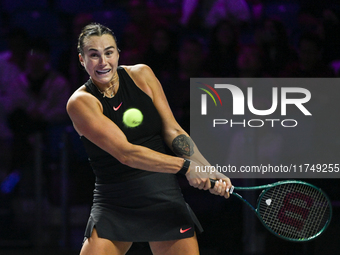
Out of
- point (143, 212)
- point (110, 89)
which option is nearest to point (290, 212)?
point (143, 212)

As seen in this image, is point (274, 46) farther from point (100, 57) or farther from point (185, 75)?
point (100, 57)

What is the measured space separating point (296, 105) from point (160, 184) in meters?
1.76

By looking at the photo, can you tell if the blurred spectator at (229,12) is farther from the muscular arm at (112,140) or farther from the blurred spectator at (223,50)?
the muscular arm at (112,140)

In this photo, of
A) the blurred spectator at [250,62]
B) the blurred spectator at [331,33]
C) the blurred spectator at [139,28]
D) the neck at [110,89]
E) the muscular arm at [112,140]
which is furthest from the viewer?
the blurred spectator at [139,28]

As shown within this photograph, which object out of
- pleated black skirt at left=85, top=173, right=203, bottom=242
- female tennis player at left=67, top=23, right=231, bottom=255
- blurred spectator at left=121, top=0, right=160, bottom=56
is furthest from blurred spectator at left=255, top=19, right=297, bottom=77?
pleated black skirt at left=85, top=173, right=203, bottom=242

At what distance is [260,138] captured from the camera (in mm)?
3189

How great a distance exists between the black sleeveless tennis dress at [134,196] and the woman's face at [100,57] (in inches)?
2.6

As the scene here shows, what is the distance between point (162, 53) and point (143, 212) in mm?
1953

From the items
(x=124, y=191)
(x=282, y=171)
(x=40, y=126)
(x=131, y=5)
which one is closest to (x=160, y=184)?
(x=124, y=191)

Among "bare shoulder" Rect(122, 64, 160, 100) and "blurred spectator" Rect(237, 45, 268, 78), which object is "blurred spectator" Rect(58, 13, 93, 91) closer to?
"blurred spectator" Rect(237, 45, 268, 78)

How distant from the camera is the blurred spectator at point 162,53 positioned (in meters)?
3.62

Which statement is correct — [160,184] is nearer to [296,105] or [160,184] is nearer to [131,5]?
[296,105]

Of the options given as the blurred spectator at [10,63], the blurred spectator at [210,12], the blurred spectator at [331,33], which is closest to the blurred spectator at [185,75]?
the blurred spectator at [210,12]

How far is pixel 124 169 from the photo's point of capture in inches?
77.7
